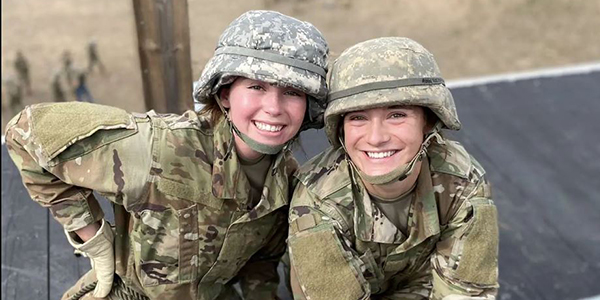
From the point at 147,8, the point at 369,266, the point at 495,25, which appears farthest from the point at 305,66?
the point at 495,25

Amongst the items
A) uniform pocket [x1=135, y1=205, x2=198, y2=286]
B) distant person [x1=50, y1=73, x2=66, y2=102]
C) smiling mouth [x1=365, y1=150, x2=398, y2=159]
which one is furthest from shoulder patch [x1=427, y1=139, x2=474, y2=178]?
distant person [x1=50, y1=73, x2=66, y2=102]

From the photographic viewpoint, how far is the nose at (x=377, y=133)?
180 centimetres

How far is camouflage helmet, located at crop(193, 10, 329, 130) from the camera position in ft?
5.84

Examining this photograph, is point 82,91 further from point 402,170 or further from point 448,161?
point 402,170

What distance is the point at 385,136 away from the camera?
71.2 inches

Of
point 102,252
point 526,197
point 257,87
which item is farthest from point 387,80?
point 526,197

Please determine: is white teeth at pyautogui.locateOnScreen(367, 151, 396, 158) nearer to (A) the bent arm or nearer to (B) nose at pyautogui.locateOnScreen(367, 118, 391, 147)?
(B) nose at pyautogui.locateOnScreen(367, 118, 391, 147)

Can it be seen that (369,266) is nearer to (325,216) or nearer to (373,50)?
(325,216)

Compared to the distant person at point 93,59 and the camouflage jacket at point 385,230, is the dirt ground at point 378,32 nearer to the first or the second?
the distant person at point 93,59

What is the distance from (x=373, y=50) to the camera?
1836mm

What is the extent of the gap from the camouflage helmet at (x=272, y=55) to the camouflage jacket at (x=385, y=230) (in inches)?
11.3

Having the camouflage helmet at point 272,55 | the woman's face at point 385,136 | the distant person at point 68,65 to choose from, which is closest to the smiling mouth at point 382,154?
the woman's face at point 385,136

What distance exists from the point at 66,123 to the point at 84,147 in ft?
0.26

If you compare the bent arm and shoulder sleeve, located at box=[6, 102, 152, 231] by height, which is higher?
shoulder sleeve, located at box=[6, 102, 152, 231]
